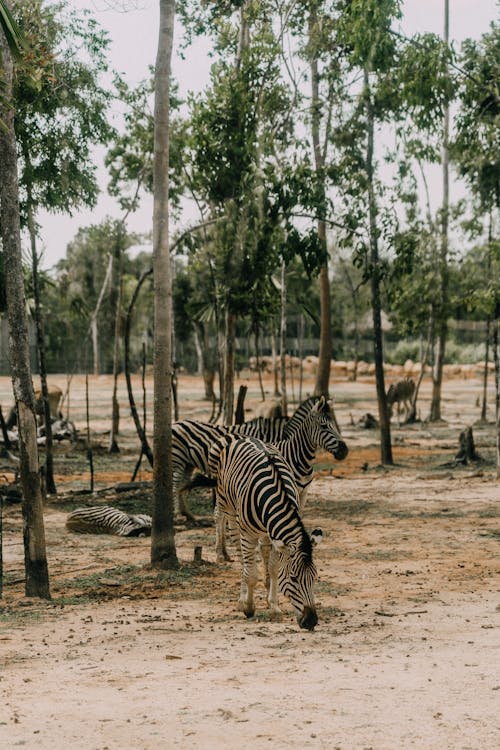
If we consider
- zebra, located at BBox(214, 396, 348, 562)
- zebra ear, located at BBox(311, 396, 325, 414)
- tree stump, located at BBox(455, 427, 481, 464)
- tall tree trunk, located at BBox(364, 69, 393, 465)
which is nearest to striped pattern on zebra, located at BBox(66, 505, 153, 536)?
zebra, located at BBox(214, 396, 348, 562)

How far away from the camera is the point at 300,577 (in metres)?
8.84

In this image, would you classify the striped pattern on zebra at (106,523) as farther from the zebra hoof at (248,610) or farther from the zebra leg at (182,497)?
the zebra hoof at (248,610)

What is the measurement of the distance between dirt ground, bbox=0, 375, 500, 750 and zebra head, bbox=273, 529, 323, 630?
0.19 meters

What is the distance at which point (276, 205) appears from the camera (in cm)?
1647

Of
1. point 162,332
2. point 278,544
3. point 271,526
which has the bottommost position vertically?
point 278,544

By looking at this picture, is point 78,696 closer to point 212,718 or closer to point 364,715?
point 212,718

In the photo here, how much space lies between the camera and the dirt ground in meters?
6.37

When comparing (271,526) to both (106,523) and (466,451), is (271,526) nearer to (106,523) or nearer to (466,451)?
(106,523)

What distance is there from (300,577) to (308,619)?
0.35 metres

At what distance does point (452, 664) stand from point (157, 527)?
5036 mm

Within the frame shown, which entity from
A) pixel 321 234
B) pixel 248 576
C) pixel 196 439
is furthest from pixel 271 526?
pixel 321 234

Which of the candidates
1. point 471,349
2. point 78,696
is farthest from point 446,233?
point 471,349

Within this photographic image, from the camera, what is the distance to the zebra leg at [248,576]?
9.57m

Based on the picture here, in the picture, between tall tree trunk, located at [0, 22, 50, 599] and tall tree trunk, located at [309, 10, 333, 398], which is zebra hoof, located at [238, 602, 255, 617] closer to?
tall tree trunk, located at [0, 22, 50, 599]
